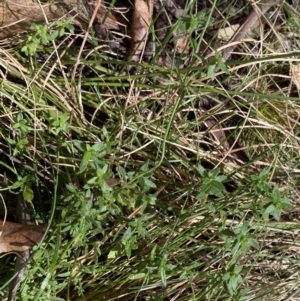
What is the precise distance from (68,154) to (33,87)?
0.63 ft

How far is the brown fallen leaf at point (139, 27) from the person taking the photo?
4.81ft

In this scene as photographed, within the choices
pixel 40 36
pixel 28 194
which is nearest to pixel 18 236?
pixel 28 194

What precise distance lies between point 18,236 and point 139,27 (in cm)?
65

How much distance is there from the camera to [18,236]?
4.42 feet

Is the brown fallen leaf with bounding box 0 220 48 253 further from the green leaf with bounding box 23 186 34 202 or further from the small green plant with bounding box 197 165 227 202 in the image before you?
the small green plant with bounding box 197 165 227 202

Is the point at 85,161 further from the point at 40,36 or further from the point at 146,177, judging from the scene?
the point at 40,36

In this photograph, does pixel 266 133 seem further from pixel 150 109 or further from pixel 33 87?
pixel 33 87

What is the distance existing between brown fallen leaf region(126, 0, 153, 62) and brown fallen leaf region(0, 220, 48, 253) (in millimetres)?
523

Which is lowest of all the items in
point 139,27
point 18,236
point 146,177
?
point 18,236

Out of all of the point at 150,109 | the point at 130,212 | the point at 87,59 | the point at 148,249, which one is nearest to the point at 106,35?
the point at 87,59

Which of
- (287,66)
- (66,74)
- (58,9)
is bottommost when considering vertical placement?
(287,66)

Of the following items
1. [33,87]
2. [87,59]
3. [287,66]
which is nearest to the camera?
[33,87]

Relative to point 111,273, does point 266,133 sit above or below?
above

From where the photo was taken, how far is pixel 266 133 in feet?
5.11
